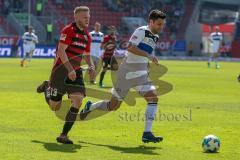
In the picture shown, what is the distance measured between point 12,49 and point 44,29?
3.67 metres

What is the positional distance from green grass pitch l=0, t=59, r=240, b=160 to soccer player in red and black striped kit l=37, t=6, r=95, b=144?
2.13 feet

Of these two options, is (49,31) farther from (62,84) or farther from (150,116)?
(150,116)

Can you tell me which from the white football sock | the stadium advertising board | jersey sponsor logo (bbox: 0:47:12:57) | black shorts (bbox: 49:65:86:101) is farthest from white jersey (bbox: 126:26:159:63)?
the stadium advertising board

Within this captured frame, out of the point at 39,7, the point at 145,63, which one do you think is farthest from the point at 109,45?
the point at 39,7

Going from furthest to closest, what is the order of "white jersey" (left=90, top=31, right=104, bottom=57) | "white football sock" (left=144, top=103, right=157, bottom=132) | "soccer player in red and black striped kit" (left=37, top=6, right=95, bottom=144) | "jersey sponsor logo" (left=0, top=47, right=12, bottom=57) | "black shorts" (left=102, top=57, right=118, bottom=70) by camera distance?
1. "jersey sponsor logo" (left=0, top=47, right=12, bottom=57)
2. "white jersey" (left=90, top=31, right=104, bottom=57)
3. "black shorts" (left=102, top=57, right=118, bottom=70)
4. "white football sock" (left=144, top=103, right=157, bottom=132)
5. "soccer player in red and black striped kit" (left=37, top=6, right=95, bottom=144)

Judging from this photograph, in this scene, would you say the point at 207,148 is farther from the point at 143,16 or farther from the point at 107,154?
the point at 143,16

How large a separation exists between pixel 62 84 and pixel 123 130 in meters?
2.06

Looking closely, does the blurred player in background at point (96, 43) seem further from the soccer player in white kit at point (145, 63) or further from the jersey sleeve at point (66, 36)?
the jersey sleeve at point (66, 36)

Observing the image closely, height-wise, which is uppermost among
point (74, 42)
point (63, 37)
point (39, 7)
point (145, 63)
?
point (63, 37)

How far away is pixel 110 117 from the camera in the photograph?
50.8 feet

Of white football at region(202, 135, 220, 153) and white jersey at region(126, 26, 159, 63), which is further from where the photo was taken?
white jersey at region(126, 26, 159, 63)

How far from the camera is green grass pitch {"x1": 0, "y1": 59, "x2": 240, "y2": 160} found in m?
10.3

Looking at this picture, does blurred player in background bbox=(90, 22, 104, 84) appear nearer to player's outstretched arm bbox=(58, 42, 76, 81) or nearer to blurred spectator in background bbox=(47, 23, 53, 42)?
player's outstretched arm bbox=(58, 42, 76, 81)

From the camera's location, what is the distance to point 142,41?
39.1 feet
